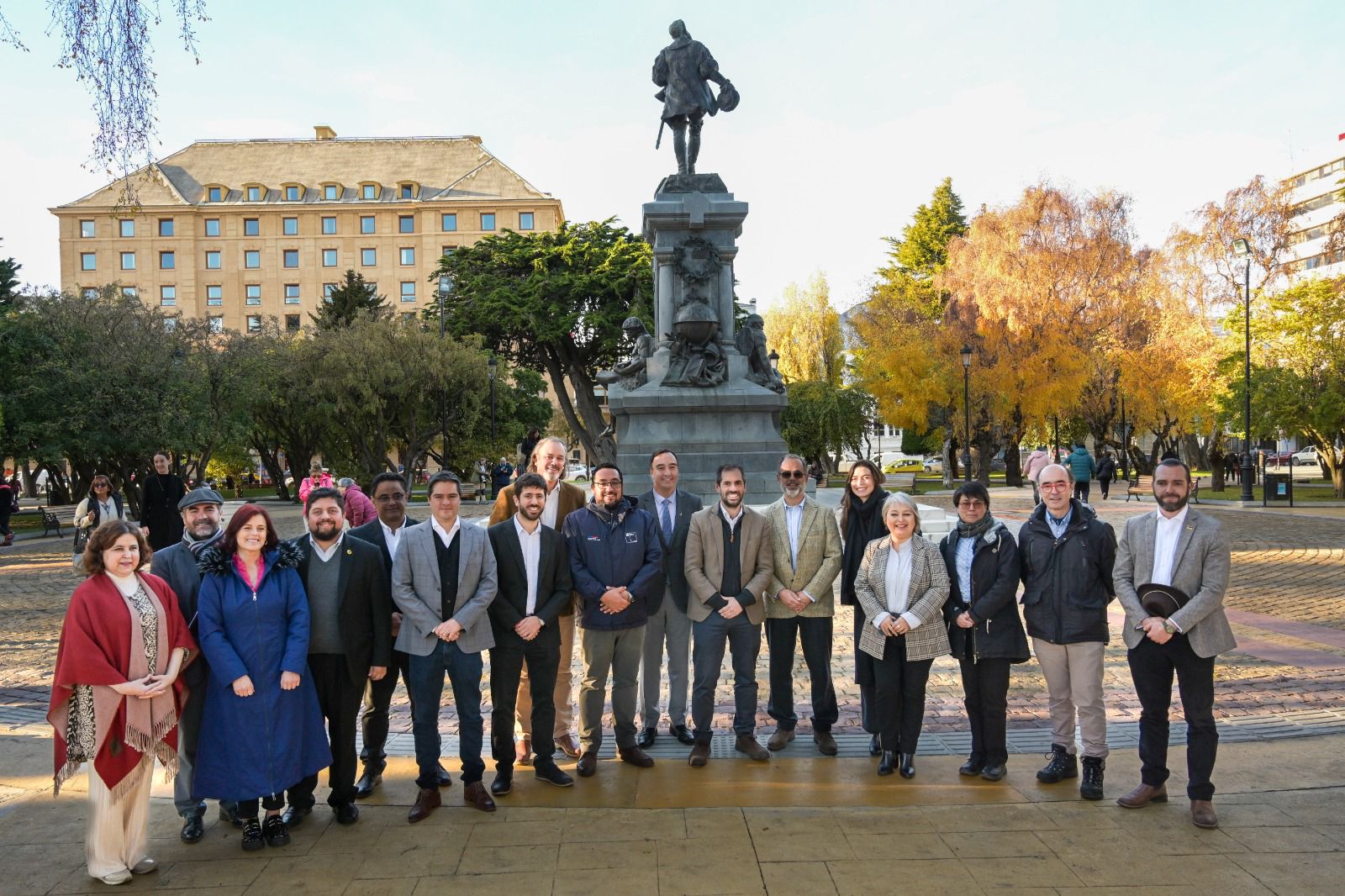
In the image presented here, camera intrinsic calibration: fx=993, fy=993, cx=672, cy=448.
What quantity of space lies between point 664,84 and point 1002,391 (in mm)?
23842

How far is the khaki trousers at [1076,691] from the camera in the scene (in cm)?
523

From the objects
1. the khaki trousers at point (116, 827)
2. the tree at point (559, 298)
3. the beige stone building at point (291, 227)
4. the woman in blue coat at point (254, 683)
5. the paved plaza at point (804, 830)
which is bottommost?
the paved plaza at point (804, 830)

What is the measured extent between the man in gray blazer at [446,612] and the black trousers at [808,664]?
180 centimetres

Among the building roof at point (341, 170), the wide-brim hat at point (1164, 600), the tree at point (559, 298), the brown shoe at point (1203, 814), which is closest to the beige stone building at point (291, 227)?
the building roof at point (341, 170)

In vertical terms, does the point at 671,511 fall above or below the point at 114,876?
above

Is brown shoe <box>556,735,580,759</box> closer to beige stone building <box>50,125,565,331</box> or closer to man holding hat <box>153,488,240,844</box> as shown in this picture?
man holding hat <box>153,488,240,844</box>

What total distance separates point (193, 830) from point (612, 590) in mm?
2406

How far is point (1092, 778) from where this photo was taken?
5.16 m

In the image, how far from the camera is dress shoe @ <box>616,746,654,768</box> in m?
5.75

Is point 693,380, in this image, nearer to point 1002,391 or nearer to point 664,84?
point 664,84

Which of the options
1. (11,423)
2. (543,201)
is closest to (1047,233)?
(11,423)

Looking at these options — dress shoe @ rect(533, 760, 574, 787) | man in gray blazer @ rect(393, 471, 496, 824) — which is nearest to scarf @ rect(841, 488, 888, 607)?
dress shoe @ rect(533, 760, 574, 787)

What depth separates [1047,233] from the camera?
3853cm

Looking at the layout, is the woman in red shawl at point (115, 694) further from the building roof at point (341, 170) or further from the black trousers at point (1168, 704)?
the building roof at point (341, 170)
